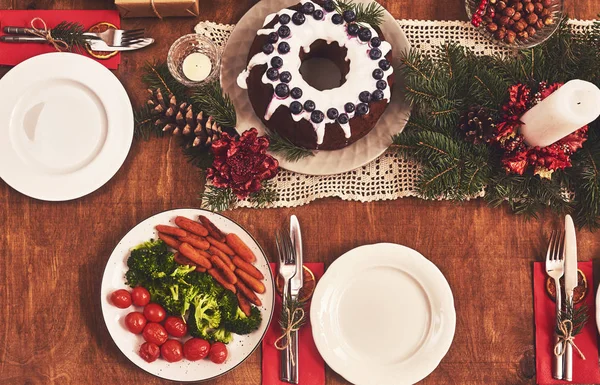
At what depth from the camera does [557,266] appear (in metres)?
1.14

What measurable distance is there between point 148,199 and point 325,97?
45 cm

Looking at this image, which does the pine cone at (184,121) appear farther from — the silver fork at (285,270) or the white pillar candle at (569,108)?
the white pillar candle at (569,108)

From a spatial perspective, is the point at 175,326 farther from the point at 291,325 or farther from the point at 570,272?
the point at 570,272

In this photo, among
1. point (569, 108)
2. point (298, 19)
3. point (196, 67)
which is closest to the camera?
point (569, 108)

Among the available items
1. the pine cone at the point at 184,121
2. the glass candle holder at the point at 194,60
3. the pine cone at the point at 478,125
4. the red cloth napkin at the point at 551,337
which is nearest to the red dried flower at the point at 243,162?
the pine cone at the point at 184,121

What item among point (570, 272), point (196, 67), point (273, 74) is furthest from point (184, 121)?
point (570, 272)

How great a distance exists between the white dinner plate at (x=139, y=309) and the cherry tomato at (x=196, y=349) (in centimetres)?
2

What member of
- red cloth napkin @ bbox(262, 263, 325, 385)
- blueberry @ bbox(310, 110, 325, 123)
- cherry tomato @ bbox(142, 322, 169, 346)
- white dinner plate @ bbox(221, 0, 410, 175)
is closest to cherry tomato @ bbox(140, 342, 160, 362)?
cherry tomato @ bbox(142, 322, 169, 346)

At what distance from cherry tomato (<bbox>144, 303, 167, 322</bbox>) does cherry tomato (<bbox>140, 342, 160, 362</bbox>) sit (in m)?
0.05

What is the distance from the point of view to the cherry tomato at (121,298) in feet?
3.60

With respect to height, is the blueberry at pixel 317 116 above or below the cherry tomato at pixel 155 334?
above

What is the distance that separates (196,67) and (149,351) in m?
0.60

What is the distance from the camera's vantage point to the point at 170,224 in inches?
44.5

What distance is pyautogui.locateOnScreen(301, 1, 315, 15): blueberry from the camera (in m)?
1.06
